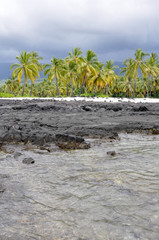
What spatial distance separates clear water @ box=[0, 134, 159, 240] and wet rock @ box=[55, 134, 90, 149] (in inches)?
A: 27.1

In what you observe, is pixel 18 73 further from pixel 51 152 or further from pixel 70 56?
pixel 51 152

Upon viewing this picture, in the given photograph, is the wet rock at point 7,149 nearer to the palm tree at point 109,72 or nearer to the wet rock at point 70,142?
the wet rock at point 70,142

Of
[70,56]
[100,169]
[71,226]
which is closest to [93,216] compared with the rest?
[71,226]

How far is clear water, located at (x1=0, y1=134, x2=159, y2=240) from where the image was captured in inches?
134

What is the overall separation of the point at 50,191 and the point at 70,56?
191ft

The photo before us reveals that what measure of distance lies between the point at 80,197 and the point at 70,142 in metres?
4.15

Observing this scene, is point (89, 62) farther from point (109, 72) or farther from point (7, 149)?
point (7, 149)

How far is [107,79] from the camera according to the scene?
63.5 meters

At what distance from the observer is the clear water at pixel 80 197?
3.41 meters

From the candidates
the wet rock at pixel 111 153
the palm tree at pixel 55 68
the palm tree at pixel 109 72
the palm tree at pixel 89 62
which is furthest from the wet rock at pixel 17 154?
the palm tree at pixel 109 72

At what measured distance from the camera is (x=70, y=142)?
8586 mm

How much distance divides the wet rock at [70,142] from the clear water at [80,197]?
0.69 metres

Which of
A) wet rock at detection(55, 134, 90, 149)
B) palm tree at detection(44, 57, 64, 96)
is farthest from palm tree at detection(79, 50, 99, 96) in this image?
wet rock at detection(55, 134, 90, 149)

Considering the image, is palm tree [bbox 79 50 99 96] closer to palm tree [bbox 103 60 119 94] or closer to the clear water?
palm tree [bbox 103 60 119 94]
